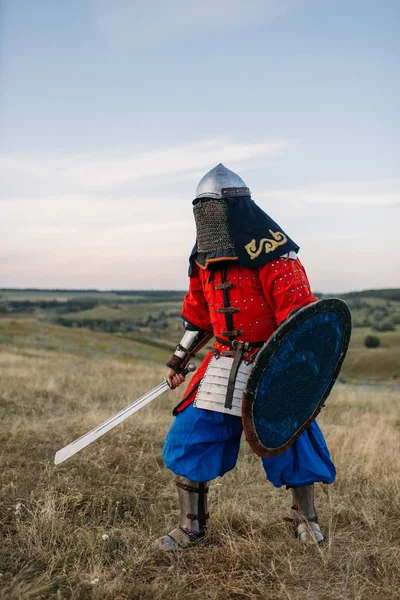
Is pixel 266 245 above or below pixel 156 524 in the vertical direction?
above

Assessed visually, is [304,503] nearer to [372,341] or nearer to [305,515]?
[305,515]

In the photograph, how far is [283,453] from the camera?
3.38 meters

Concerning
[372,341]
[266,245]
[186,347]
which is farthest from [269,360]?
[372,341]

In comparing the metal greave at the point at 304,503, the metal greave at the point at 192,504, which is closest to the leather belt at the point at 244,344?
the metal greave at the point at 192,504

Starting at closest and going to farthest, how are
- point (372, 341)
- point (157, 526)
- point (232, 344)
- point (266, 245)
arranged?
point (266, 245)
point (232, 344)
point (157, 526)
point (372, 341)

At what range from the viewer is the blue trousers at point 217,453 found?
10.9 feet

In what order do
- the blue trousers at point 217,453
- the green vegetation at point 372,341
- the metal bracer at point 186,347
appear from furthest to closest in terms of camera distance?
the green vegetation at point 372,341 < the metal bracer at point 186,347 < the blue trousers at point 217,453

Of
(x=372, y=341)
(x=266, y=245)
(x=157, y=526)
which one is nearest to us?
(x=266, y=245)

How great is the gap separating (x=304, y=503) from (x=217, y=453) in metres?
0.66

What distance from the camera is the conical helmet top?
11.4ft

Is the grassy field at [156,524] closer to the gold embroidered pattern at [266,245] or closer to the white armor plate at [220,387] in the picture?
the white armor plate at [220,387]

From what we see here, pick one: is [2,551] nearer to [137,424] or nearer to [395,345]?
[137,424]

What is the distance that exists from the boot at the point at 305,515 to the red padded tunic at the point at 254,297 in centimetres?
90

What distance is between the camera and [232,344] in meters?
3.36
